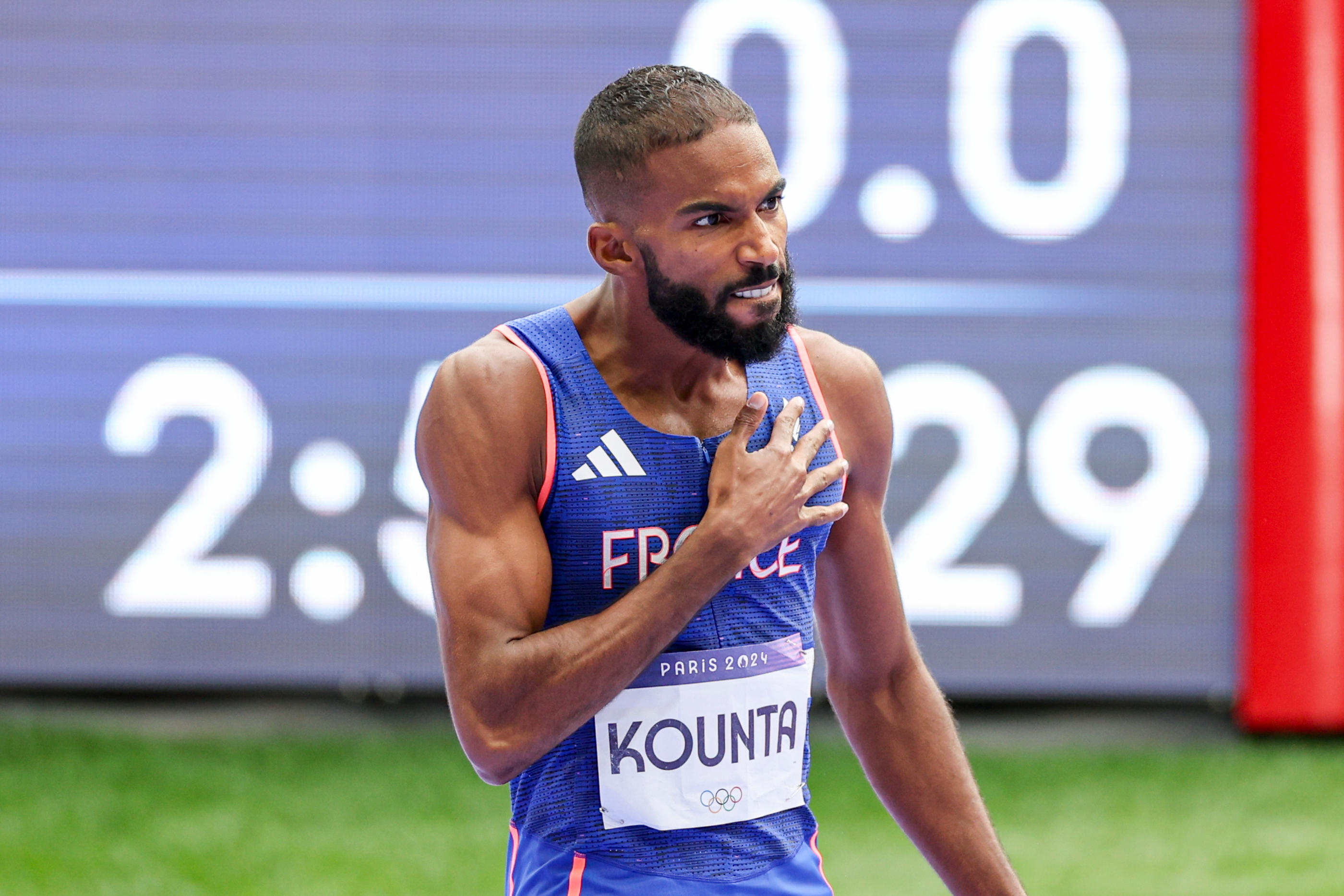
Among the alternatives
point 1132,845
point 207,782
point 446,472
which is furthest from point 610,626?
point 207,782

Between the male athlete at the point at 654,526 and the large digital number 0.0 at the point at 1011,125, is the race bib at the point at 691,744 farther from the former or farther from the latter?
the large digital number 0.0 at the point at 1011,125

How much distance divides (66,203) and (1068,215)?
3554 millimetres

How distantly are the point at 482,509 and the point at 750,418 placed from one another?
0.33 meters

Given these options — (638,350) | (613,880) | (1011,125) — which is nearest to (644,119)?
(638,350)

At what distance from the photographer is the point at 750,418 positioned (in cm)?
172

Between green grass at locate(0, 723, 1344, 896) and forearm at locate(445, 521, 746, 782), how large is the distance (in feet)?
8.67

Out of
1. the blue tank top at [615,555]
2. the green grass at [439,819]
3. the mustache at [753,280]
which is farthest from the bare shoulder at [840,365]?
the green grass at [439,819]

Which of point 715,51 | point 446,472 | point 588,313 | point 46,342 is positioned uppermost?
point 715,51

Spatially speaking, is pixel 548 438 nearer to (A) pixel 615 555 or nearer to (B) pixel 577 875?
(A) pixel 615 555

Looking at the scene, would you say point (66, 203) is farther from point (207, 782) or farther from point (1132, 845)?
point (1132, 845)

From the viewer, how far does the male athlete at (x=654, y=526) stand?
5.30ft

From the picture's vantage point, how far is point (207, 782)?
4.90m

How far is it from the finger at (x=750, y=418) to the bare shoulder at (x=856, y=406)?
195 mm

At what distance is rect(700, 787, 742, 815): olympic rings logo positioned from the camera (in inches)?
68.8
